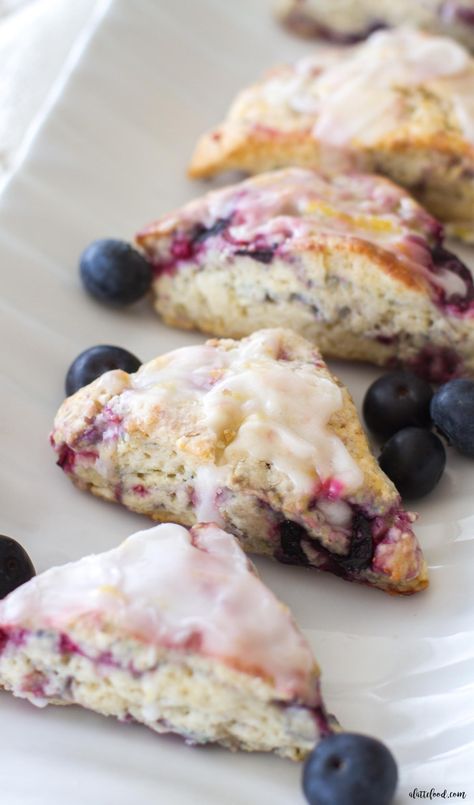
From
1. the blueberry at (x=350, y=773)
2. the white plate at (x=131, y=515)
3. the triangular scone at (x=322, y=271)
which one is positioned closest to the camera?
the blueberry at (x=350, y=773)

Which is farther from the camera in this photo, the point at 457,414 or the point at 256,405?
the point at 457,414

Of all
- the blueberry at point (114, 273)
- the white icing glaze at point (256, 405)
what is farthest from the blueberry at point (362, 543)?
the blueberry at point (114, 273)

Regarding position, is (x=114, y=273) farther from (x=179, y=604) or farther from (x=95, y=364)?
(x=179, y=604)

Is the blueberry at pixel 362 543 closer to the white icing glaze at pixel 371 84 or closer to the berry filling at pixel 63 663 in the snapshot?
the berry filling at pixel 63 663

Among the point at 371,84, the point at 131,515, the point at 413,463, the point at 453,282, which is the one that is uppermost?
the point at 371,84

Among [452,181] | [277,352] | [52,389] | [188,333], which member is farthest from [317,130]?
[52,389]

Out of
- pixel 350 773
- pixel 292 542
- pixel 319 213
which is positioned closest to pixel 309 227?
pixel 319 213

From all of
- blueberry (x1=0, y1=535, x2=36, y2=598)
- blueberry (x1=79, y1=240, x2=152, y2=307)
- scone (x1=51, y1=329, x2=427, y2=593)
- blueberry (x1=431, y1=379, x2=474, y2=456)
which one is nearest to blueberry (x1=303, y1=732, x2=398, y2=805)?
scone (x1=51, y1=329, x2=427, y2=593)
